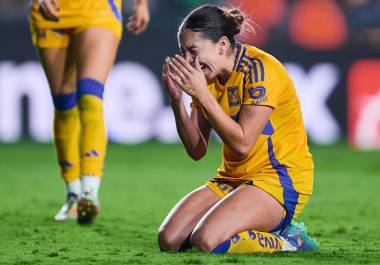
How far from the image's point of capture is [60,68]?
6.11 meters

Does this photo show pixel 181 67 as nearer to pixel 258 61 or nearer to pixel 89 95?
pixel 258 61

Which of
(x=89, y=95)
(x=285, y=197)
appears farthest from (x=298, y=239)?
(x=89, y=95)

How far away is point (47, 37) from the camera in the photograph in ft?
20.0

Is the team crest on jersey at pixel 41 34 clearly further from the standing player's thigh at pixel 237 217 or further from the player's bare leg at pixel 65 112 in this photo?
the standing player's thigh at pixel 237 217

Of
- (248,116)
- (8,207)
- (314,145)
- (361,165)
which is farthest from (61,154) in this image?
Result: (314,145)

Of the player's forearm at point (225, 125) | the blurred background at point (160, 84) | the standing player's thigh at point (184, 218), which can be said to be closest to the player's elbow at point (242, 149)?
the player's forearm at point (225, 125)

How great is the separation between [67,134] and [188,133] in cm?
162

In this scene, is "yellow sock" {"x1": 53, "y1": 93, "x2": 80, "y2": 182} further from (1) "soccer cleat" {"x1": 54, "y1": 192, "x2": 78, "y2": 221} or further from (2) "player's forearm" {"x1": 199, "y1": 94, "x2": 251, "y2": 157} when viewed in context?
(2) "player's forearm" {"x1": 199, "y1": 94, "x2": 251, "y2": 157}

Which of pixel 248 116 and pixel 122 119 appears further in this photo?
pixel 122 119

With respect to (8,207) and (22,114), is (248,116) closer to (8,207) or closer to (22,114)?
(8,207)

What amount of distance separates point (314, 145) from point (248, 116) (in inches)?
270

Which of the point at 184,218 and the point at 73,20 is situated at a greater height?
the point at 73,20

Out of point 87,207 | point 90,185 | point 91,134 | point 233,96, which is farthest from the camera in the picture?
point 91,134

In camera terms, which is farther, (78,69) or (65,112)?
(65,112)
